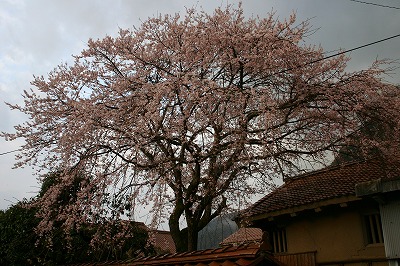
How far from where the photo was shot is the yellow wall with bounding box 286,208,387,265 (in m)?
10.5

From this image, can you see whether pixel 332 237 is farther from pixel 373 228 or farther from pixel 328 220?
pixel 373 228

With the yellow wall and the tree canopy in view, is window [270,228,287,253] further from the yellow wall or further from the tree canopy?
the tree canopy

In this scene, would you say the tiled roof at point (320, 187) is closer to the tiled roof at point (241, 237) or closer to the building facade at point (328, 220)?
the building facade at point (328, 220)

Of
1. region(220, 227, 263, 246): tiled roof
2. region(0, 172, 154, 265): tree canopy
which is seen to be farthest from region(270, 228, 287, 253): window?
region(0, 172, 154, 265): tree canopy

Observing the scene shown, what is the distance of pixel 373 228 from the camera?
10445mm

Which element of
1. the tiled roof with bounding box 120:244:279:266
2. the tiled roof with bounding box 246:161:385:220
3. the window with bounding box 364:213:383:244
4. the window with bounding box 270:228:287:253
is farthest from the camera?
the window with bounding box 270:228:287:253

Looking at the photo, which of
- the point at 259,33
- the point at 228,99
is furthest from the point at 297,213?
the point at 259,33

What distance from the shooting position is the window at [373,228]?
10.3 metres

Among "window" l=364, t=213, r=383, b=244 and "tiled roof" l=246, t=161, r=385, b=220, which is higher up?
"tiled roof" l=246, t=161, r=385, b=220

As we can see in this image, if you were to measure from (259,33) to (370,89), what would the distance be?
3.64m

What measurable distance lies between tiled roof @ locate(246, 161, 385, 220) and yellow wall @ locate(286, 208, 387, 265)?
24.4 inches

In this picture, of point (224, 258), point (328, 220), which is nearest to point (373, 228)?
point (328, 220)

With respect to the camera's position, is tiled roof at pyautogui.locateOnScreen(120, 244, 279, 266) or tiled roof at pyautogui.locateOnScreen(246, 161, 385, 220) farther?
tiled roof at pyautogui.locateOnScreen(246, 161, 385, 220)

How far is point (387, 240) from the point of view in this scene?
5980mm
